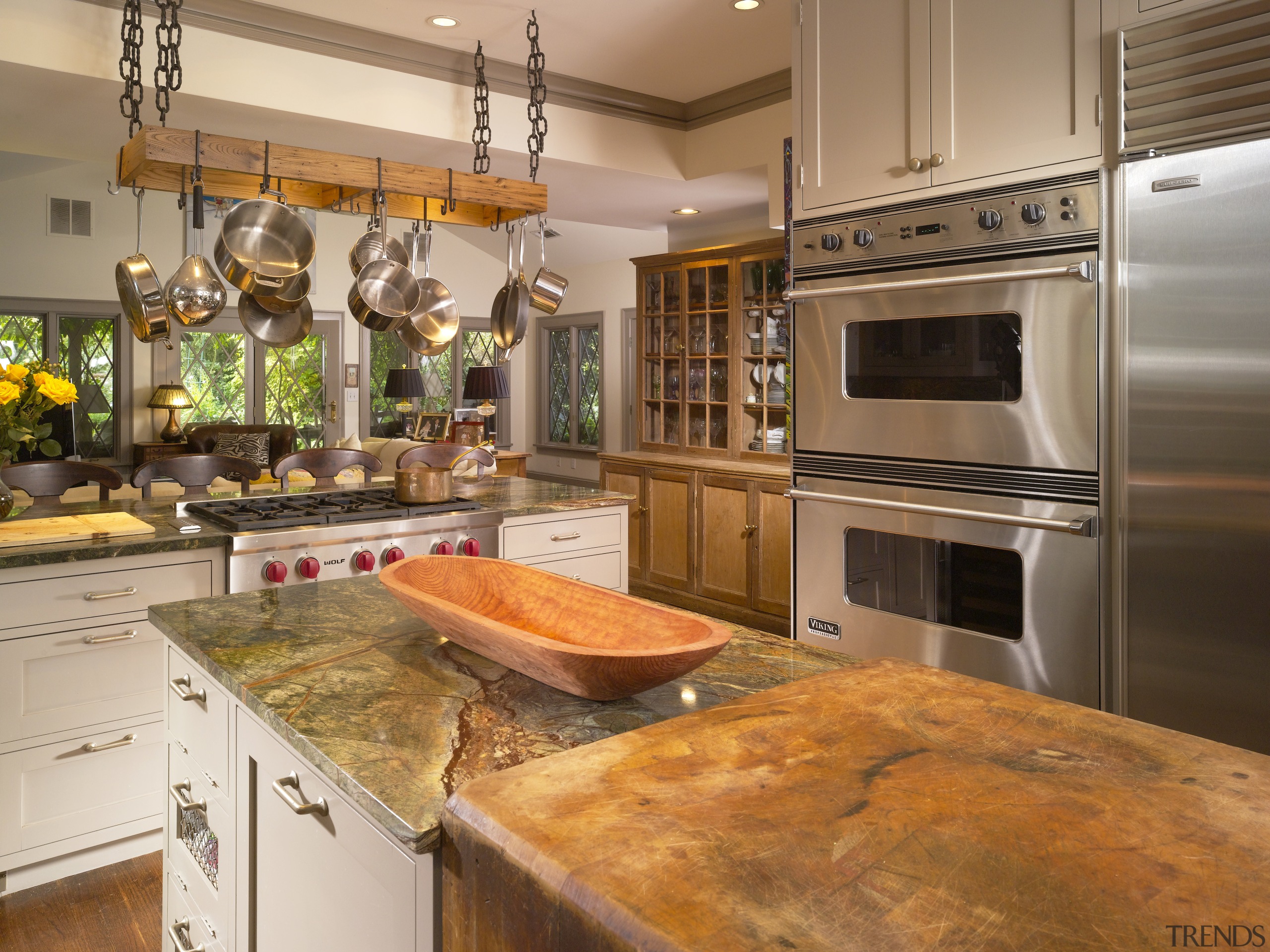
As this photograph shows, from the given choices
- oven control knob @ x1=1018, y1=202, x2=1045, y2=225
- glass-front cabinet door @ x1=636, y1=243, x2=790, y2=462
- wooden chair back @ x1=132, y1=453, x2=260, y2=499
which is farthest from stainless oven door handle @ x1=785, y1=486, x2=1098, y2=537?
glass-front cabinet door @ x1=636, y1=243, x2=790, y2=462

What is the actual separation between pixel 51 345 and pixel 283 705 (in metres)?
8.68

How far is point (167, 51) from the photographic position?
324cm

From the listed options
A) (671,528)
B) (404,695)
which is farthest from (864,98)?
(671,528)

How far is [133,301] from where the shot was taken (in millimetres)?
2848

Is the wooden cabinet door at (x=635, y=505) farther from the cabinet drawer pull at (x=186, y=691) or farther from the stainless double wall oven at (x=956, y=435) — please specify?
the cabinet drawer pull at (x=186, y=691)

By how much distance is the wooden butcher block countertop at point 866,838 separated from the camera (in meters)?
0.66

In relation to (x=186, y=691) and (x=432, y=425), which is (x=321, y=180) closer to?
(x=186, y=691)

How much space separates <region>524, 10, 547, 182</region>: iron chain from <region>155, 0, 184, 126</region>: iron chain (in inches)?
51.1

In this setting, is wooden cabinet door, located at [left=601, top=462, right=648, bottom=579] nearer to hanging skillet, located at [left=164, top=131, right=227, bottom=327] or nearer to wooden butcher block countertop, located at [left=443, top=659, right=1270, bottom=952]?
hanging skillet, located at [left=164, top=131, right=227, bottom=327]

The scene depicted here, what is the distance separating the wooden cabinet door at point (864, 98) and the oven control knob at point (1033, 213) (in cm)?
32

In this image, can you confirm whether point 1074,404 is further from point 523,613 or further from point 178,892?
point 178,892

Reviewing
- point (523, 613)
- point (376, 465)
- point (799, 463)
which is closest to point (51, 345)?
point (376, 465)

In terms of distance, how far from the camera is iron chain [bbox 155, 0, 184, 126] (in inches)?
120

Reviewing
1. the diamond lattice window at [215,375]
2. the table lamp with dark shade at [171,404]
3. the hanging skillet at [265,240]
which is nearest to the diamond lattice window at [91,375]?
the table lamp with dark shade at [171,404]
